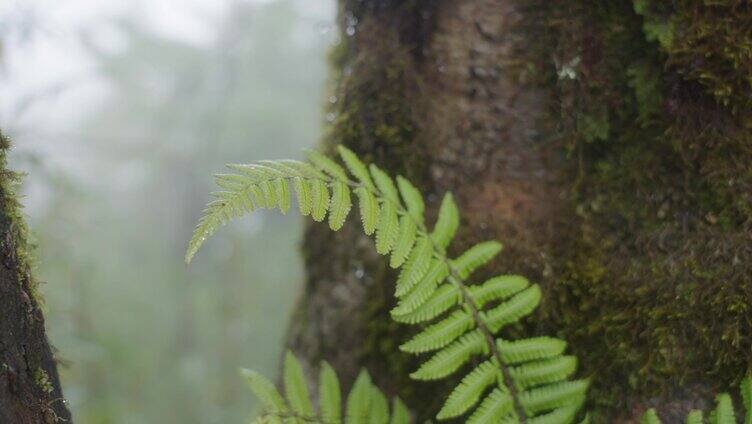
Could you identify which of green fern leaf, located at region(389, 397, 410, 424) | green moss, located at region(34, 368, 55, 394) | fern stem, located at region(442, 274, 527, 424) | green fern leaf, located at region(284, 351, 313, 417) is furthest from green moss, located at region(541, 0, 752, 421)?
green moss, located at region(34, 368, 55, 394)

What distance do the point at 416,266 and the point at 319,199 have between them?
0.97ft

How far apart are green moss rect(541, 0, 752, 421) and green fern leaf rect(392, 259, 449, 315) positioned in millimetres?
415

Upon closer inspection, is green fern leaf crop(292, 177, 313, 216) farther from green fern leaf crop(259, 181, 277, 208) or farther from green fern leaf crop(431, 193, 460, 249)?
green fern leaf crop(431, 193, 460, 249)

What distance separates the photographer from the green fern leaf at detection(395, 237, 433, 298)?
146 centimetres

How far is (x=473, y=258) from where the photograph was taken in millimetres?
1567

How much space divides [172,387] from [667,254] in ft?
38.8

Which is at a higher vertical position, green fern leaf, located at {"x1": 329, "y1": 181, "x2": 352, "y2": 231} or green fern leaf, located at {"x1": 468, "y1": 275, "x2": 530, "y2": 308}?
green fern leaf, located at {"x1": 329, "y1": 181, "x2": 352, "y2": 231}

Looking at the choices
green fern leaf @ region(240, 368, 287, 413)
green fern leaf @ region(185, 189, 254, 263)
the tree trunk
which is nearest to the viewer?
the tree trunk

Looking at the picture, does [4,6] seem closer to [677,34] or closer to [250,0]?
[677,34]

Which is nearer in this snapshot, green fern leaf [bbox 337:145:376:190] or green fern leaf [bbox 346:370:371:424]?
green fern leaf [bbox 337:145:376:190]

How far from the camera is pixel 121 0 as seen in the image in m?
14.3

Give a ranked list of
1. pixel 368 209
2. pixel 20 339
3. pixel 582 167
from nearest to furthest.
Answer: pixel 20 339
pixel 368 209
pixel 582 167

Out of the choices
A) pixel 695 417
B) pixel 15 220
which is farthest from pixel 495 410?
pixel 15 220

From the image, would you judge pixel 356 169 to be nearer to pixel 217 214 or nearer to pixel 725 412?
pixel 217 214
